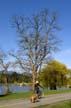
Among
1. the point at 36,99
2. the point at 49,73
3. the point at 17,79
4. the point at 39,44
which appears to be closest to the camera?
the point at 36,99

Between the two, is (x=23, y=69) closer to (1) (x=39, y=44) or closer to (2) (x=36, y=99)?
(1) (x=39, y=44)

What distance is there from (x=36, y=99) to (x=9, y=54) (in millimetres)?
25280

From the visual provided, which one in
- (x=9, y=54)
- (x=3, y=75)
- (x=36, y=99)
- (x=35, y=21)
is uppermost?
(x=35, y=21)

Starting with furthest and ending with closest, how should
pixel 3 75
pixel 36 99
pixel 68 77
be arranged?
1. pixel 68 77
2. pixel 3 75
3. pixel 36 99

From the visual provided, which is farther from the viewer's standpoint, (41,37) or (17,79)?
(17,79)

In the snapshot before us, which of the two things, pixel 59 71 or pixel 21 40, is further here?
pixel 59 71

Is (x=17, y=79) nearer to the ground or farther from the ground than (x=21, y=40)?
nearer to the ground

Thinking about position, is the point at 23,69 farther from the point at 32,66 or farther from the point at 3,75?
the point at 3,75

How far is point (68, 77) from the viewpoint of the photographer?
88.2 m

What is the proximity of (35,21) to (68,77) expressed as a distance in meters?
37.9

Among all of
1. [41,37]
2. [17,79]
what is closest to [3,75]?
[41,37]

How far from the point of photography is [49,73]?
81438mm

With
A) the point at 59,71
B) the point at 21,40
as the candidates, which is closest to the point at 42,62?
the point at 21,40

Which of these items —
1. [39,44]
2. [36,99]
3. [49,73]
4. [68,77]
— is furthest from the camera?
[68,77]
